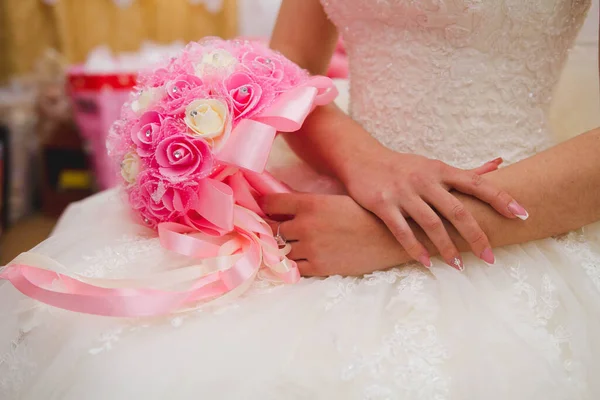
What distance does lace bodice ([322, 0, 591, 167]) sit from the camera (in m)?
0.78

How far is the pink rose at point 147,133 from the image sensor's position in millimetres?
691

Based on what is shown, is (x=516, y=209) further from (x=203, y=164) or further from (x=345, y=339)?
(x=203, y=164)

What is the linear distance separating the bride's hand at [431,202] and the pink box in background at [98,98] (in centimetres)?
184

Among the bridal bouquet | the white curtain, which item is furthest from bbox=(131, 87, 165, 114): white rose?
the white curtain

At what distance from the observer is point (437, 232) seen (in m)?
0.66

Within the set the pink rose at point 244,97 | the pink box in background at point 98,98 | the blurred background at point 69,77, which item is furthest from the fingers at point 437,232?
the pink box in background at point 98,98

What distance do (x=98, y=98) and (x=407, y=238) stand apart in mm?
1974

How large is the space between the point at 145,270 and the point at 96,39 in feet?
8.18

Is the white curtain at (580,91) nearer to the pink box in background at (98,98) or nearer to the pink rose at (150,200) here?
the pink rose at (150,200)

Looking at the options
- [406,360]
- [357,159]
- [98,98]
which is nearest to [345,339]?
[406,360]

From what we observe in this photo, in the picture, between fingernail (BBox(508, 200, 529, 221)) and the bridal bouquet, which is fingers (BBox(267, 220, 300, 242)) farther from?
fingernail (BBox(508, 200, 529, 221))

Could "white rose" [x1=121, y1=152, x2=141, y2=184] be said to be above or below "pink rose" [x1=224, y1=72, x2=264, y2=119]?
below

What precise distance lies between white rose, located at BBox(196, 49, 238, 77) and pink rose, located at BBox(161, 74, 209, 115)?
0.05ft

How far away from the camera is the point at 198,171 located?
67 cm
